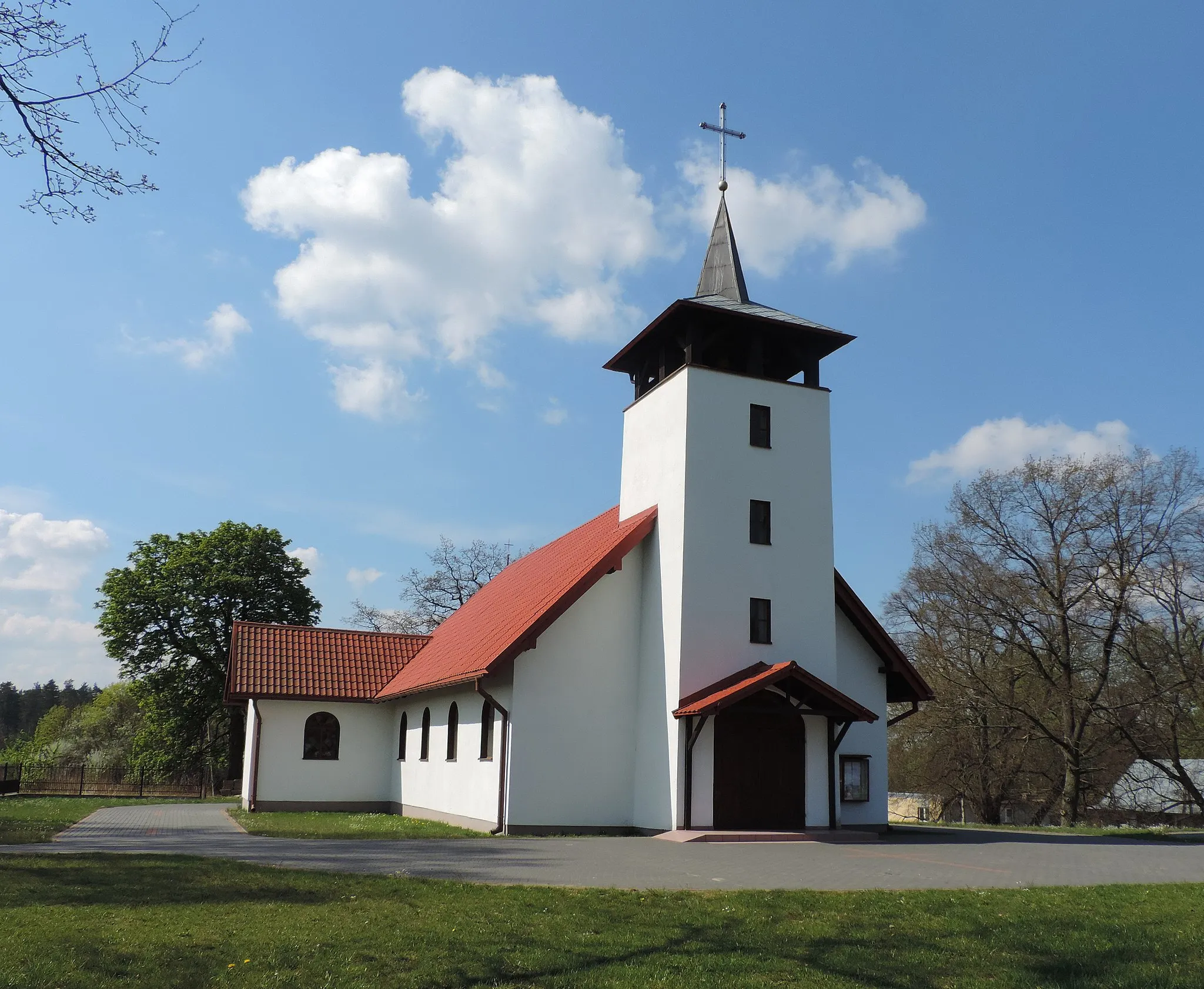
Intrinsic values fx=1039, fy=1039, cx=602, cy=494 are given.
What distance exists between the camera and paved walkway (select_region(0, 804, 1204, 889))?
40.4ft

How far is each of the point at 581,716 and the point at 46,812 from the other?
13.7 m

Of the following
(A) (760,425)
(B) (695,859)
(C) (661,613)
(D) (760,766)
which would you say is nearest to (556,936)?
(B) (695,859)

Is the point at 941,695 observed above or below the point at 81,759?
above

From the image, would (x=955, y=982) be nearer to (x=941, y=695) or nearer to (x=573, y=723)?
(x=573, y=723)

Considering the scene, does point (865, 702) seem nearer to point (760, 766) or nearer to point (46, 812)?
point (760, 766)

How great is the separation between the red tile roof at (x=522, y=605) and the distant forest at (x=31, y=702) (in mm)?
94716

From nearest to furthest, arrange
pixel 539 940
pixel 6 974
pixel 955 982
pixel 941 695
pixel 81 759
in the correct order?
pixel 6 974 < pixel 955 982 < pixel 539 940 < pixel 941 695 < pixel 81 759

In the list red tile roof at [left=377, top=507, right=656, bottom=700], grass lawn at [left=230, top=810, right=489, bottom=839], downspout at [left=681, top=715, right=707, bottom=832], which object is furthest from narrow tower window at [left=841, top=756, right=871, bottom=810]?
grass lawn at [left=230, top=810, right=489, bottom=839]

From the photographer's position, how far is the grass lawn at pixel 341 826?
18.3 meters

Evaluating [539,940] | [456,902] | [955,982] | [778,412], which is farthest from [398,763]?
[955,982]

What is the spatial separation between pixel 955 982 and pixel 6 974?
6.18 meters

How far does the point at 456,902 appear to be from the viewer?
387 inches

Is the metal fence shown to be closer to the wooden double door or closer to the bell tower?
the bell tower

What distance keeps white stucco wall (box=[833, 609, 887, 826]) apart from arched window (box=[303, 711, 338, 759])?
545 inches
